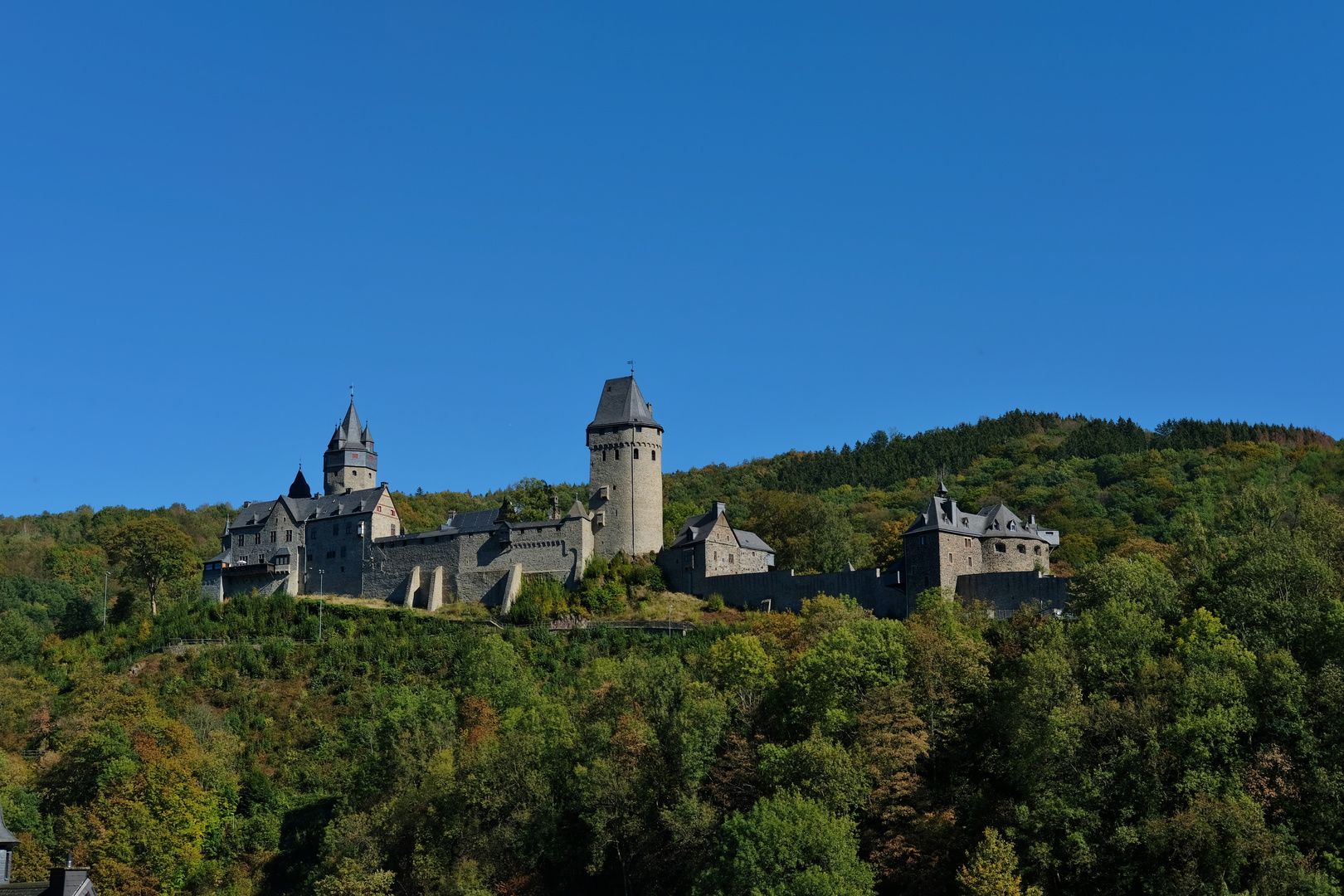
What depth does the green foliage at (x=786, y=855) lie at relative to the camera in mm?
40875

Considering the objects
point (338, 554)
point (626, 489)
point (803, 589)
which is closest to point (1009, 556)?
point (803, 589)

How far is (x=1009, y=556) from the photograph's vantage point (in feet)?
221

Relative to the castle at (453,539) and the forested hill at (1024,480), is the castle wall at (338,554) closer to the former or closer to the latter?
the castle at (453,539)

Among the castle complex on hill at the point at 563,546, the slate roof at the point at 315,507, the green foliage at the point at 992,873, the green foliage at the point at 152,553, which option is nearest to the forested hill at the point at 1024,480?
the castle complex on hill at the point at 563,546

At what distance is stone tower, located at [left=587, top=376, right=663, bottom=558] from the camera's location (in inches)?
3068

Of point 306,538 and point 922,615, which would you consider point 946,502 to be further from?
point 306,538

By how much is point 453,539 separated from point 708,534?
1287 cm

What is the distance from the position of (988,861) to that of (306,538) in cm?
4944

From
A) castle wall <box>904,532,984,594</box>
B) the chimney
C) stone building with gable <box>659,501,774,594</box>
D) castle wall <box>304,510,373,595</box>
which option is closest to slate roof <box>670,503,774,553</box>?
stone building with gable <box>659,501,774,594</box>

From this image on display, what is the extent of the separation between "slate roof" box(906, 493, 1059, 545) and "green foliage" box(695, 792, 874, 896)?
2554 centimetres

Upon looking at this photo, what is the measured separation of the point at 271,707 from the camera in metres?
68.2

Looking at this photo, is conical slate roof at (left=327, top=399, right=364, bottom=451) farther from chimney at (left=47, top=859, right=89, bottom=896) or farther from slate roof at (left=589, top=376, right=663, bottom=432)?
chimney at (left=47, top=859, right=89, bottom=896)

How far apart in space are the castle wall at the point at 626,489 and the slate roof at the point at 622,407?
48 centimetres

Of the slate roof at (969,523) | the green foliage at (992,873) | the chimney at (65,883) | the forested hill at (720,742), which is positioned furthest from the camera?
the slate roof at (969,523)
